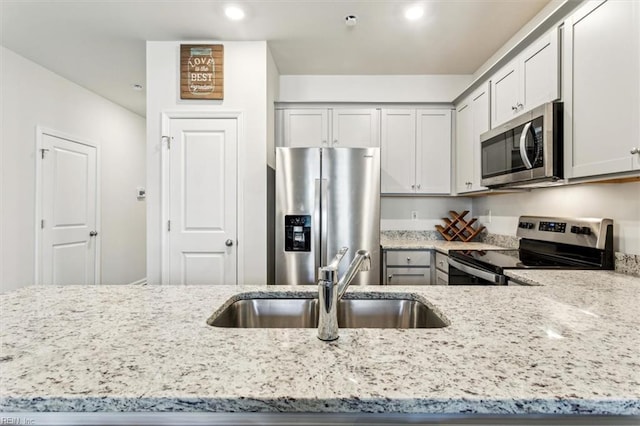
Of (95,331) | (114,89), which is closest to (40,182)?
(114,89)

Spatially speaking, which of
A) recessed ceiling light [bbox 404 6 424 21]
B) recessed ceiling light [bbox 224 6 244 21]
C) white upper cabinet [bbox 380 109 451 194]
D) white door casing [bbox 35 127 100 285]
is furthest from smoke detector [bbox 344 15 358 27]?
white door casing [bbox 35 127 100 285]

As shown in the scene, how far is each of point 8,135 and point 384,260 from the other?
3.58m

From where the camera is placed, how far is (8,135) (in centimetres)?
284

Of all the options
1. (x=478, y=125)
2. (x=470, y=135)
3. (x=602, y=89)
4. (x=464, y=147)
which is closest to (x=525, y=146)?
(x=602, y=89)

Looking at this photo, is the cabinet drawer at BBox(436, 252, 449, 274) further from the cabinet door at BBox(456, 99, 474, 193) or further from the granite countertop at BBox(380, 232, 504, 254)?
the cabinet door at BBox(456, 99, 474, 193)

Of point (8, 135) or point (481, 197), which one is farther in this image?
point (481, 197)

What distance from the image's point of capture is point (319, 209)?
8.75 feet

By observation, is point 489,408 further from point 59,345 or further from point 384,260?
point 384,260

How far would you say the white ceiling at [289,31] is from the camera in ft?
7.36

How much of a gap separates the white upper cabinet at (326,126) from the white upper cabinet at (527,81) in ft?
3.83

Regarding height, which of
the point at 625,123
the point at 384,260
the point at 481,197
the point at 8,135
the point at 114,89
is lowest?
the point at 384,260

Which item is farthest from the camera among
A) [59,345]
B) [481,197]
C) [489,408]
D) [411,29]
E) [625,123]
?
[481,197]

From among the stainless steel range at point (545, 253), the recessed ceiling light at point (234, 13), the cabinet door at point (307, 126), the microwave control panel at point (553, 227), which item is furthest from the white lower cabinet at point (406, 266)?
the recessed ceiling light at point (234, 13)

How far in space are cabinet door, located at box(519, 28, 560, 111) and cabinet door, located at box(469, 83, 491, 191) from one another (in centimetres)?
51
